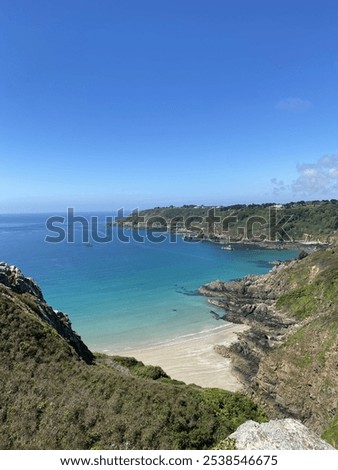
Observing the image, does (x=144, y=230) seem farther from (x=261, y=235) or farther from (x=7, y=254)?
(x=7, y=254)

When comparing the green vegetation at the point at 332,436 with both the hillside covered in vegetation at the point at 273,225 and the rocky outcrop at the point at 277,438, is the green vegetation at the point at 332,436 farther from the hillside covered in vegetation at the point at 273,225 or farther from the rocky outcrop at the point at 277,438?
the hillside covered in vegetation at the point at 273,225

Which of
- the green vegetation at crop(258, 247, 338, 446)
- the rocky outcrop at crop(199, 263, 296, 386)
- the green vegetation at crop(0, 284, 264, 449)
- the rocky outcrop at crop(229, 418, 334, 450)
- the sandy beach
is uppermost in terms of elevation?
the rocky outcrop at crop(229, 418, 334, 450)

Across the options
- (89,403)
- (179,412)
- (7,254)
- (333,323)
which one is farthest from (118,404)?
(7,254)

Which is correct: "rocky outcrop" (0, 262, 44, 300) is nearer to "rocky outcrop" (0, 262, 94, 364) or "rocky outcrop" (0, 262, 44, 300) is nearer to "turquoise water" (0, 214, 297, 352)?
"rocky outcrop" (0, 262, 94, 364)

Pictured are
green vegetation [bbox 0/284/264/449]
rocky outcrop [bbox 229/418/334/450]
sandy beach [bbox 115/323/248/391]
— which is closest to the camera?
rocky outcrop [bbox 229/418/334/450]

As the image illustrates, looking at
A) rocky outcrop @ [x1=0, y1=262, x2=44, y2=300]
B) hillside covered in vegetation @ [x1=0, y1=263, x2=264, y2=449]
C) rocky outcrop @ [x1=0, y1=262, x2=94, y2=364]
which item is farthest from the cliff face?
rocky outcrop @ [x1=0, y1=262, x2=44, y2=300]

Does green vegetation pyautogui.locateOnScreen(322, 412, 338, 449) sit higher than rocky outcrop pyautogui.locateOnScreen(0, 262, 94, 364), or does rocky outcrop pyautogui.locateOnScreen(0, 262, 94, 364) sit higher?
rocky outcrop pyautogui.locateOnScreen(0, 262, 94, 364)

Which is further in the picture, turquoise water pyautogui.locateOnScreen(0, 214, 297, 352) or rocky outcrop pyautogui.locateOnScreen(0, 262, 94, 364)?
turquoise water pyautogui.locateOnScreen(0, 214, 297, 352)

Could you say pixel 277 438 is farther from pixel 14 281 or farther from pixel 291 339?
pixel 291 339

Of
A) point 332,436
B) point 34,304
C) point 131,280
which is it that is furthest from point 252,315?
point 34,304
